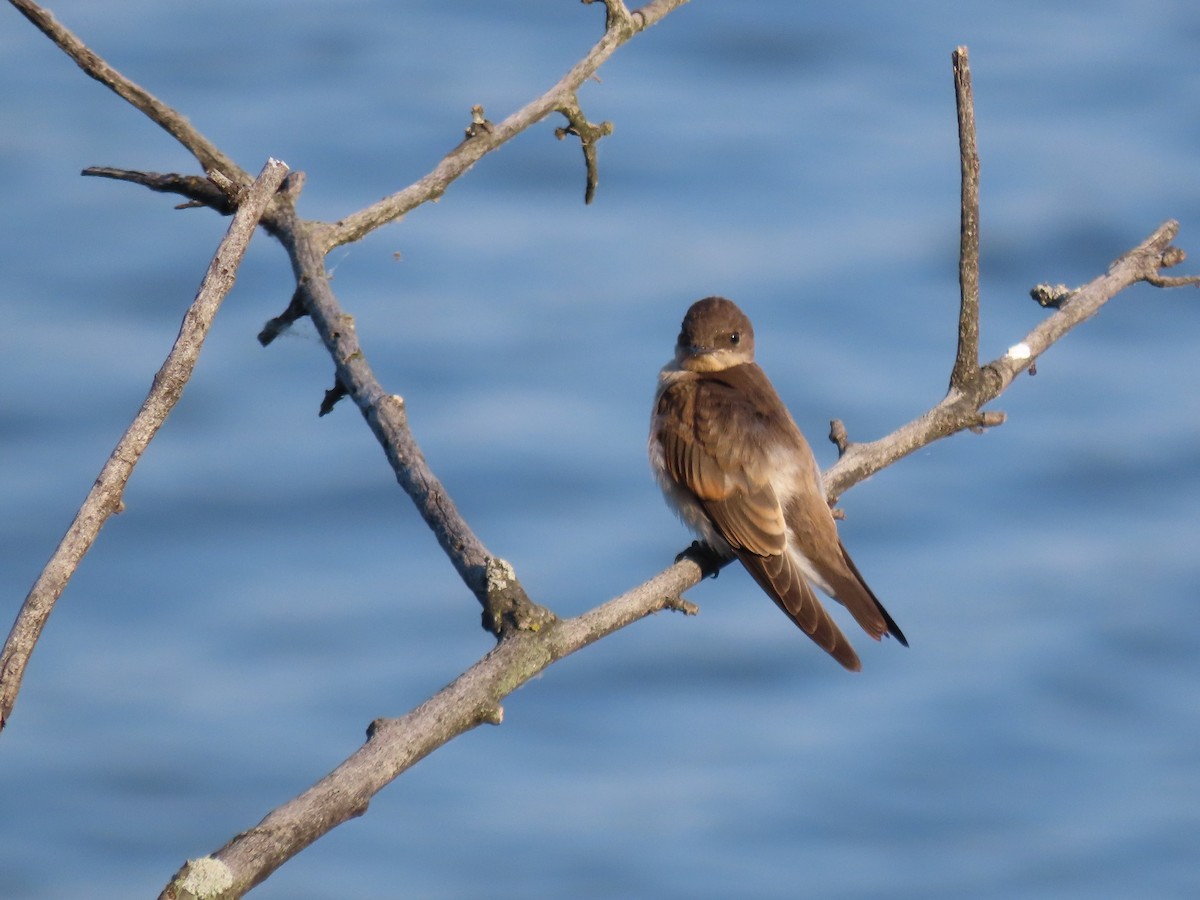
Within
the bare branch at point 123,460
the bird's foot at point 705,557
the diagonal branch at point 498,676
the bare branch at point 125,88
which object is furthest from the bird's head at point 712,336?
the bare branch at point 123,460

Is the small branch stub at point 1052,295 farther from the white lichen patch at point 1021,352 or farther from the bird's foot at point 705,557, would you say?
the bird's foot at point 705,557

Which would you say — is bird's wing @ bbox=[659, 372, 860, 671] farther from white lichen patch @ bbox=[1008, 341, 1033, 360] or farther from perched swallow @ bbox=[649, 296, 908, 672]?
white lichen patch @ bbox=[1008, 341, 1033, 360]

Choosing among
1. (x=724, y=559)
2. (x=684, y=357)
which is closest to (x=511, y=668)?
(x=724, y=559)

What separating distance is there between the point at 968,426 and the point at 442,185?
1941 mm

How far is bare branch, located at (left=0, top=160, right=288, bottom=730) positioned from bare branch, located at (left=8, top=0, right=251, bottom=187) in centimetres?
107

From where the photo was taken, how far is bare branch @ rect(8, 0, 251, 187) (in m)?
4.77

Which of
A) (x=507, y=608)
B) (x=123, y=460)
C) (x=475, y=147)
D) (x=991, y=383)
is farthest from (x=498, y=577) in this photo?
(x=991, y=383)

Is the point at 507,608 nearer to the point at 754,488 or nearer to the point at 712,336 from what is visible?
the point at 754,488

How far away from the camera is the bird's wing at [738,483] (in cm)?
599

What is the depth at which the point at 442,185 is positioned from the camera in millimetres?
5480

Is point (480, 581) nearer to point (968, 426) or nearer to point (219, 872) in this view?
point (219, 872)

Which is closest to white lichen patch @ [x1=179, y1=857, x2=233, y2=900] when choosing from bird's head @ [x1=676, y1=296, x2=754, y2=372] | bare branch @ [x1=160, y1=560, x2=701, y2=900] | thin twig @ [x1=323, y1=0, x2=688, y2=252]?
bare branch @ [x1=160, y1=560, x2=701, y2=900]

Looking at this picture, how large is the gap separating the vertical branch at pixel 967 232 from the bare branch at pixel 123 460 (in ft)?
7.09

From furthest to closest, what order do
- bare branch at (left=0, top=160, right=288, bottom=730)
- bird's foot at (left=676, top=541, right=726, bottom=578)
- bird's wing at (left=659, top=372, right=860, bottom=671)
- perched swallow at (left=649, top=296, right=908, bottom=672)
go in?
perched swallow at (left=649, top=296, right=908, bottom=672), bird's wing at (left=659, top=372, right=860, bottom=671), bird's foot at (left=676, top=541, right=726, bottom=578), bare branch at (left=0, top=160, right=288, bottom=730)
